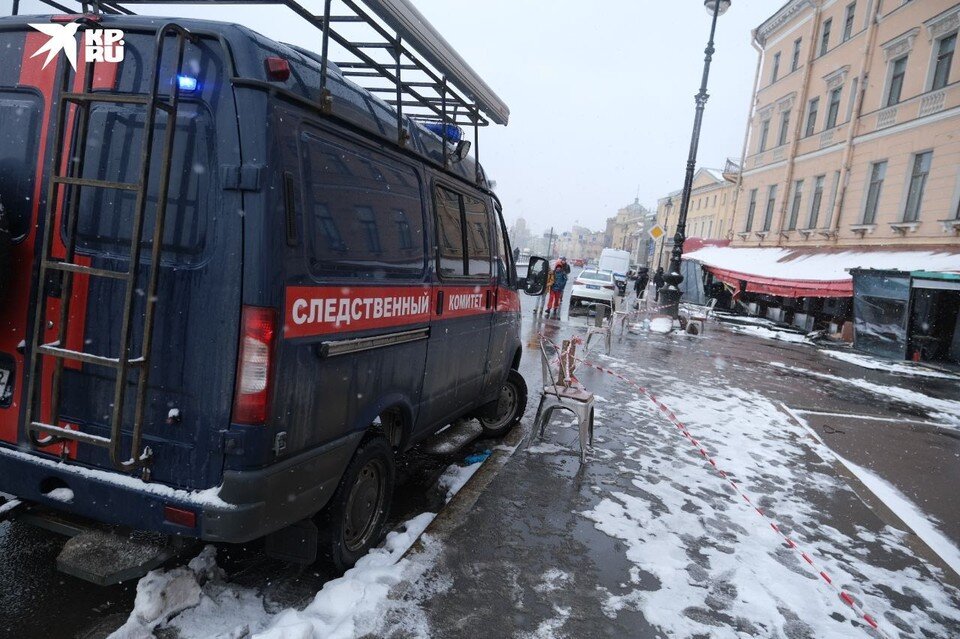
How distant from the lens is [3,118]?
8.18 ft

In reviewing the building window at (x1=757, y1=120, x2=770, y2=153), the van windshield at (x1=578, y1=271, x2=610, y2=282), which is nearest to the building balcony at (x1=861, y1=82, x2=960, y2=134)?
the building window at (x1=757, y1=120, x2=770, y2=153)

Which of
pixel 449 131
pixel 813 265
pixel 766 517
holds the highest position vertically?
pixel 813 265

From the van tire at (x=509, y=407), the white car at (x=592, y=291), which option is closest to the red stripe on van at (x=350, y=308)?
the van tire at (x=509, y=407)

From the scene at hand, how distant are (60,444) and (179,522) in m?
0.68

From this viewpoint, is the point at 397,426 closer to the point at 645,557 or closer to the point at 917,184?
the point at 645,557

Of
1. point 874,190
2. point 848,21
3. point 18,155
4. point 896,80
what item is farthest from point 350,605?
point 848,21

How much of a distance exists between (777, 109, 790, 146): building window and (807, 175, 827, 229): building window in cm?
408

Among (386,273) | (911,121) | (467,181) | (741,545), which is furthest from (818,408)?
(911,121)

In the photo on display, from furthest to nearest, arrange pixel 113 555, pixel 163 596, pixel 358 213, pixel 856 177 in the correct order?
pixel 856 177, pixel 358 213, pixel 163 596, pixel 113 555

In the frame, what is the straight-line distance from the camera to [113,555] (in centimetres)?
237

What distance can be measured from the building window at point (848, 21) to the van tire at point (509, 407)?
23.8 m

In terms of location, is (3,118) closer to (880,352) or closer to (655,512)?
(655,512)

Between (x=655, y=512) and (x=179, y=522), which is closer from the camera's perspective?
(x=179, y=522)

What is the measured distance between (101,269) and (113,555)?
120cm
